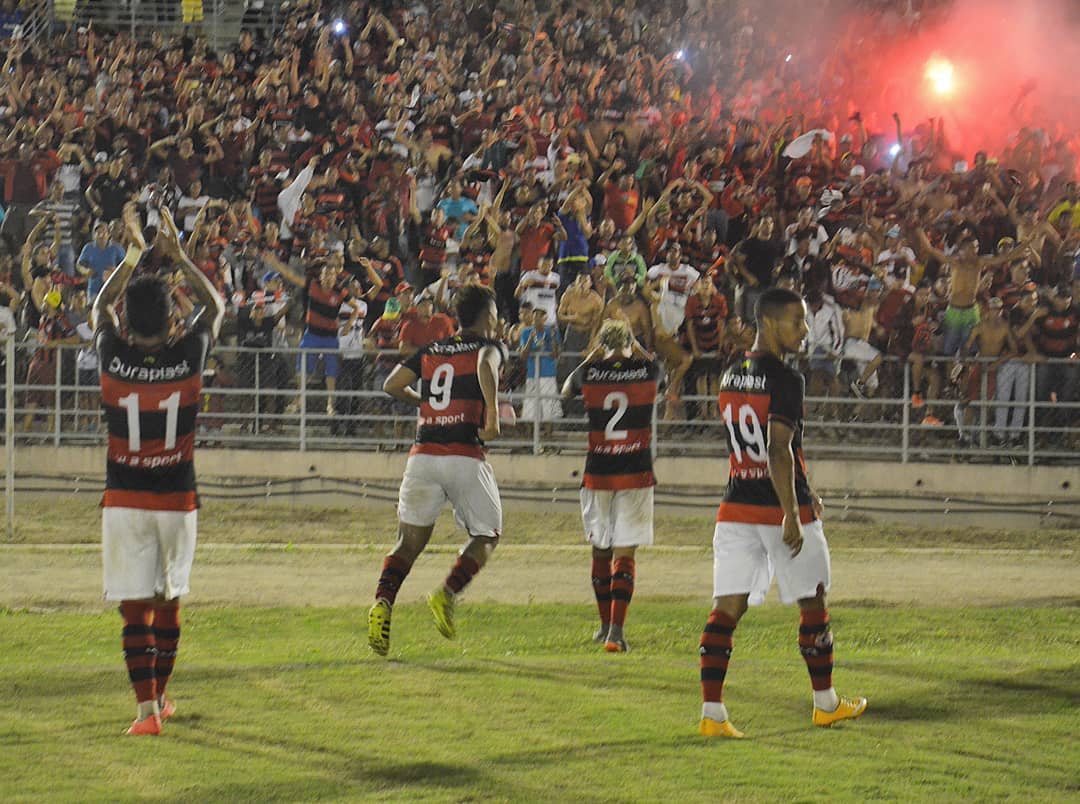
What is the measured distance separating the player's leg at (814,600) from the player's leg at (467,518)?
2542 millimetres

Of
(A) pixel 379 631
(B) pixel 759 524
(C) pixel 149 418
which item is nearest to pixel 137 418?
(C) pixel 149 418

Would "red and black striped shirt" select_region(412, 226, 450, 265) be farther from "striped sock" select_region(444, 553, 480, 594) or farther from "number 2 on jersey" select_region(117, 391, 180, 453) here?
"number 2 on jersey" select_region(117, 391, 180, 453)

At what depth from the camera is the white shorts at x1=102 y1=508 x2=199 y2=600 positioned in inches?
292

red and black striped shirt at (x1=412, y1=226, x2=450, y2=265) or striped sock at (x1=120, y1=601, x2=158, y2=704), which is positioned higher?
red and black striped shirt at (x1=412, y1=226, x2=450, y2=265)

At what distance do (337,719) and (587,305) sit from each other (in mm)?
10808

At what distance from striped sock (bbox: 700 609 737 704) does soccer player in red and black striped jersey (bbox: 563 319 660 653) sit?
257 cm

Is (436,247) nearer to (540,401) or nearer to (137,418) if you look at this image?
(540,401)

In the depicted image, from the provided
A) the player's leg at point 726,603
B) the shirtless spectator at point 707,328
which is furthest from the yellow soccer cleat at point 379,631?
the shirtless spectator at point 707,328

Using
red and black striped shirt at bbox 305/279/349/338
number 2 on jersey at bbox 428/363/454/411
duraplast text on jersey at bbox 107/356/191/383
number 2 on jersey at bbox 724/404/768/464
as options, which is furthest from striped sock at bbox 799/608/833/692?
red and black striped shirt at bbox 305/279/349/338

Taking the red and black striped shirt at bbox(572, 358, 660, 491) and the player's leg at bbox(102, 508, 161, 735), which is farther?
the red and black striped shirt at bbox(572, 358, 660, 491)

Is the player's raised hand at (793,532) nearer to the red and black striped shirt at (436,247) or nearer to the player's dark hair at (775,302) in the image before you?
the player's dark hair at (775,302)

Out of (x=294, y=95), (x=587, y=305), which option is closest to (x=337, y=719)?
(x=587, y=305)

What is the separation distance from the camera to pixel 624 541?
10.2 meters

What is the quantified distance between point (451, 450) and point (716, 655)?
8.76 feet
